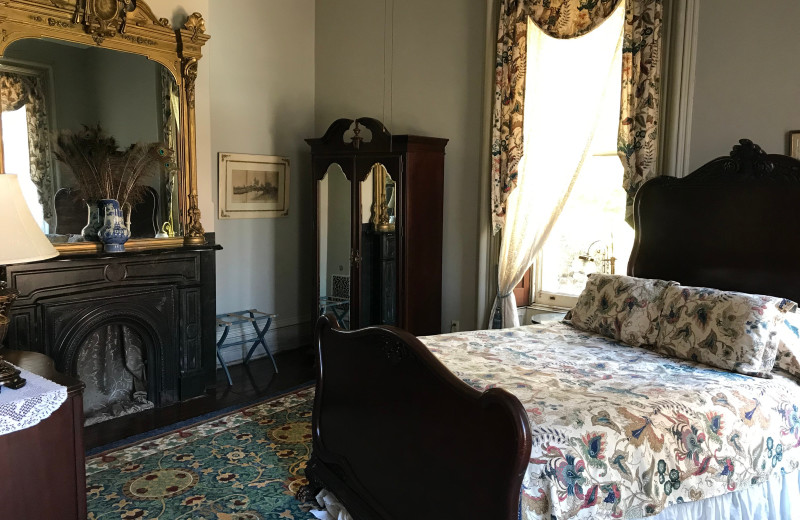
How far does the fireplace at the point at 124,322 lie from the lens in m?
3.57

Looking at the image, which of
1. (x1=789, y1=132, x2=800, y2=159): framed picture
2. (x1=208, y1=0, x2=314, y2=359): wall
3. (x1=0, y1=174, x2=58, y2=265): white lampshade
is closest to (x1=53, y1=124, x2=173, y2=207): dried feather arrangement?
(x1=208, y1=0, x2=314, y2=359): wall

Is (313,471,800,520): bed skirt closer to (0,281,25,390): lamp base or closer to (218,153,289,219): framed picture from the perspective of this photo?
(0,281,25,390): lamp base

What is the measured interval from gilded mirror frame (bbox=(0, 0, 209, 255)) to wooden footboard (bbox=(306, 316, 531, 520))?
1836 mm

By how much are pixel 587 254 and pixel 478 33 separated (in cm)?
182

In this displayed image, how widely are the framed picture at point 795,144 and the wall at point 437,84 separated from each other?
6.37 feet

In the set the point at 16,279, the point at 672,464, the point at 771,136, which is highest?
the point at 771,136

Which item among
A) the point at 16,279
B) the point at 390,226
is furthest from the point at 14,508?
the point at 390,226

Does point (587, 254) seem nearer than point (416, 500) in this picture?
No

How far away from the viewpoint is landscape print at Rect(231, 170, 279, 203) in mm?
5207

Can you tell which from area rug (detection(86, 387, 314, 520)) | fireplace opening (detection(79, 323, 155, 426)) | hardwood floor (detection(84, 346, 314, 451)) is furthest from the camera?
fireplace opening (detection(79, 323, 155, 426))

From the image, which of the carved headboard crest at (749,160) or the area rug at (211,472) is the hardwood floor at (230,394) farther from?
the carved headboard crest at (749,160)

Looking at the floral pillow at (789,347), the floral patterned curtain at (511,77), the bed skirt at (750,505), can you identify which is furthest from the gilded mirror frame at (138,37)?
the floral pillow at (789,347)

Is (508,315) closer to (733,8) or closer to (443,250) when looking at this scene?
(443,250)

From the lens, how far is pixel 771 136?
3.30m
